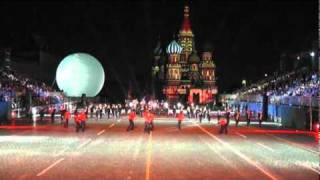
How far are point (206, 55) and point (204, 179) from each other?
16863cm

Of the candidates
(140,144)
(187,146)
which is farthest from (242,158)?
(140,144)

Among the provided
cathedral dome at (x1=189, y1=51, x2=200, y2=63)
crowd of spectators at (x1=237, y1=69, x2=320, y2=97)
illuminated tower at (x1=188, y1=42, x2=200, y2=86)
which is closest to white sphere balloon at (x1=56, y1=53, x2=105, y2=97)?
crowd of spectators at (x1=237, y1=69, x2=320, y2=97)

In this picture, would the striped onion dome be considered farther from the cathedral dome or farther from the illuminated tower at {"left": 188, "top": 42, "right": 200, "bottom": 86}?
the illuminated tower at {"left": 188, "top": 42, "right": 200, "bottom": 86}

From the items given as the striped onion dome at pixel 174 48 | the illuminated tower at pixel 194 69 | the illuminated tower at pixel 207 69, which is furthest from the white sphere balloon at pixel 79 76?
the illuminated tower at pixel 207 69

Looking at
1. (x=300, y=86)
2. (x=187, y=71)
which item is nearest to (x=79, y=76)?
(x=300, y=86)

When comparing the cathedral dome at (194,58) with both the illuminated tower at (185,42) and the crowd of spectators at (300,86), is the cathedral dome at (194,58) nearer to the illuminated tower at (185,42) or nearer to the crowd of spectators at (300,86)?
the illuminated tower at (185,42)

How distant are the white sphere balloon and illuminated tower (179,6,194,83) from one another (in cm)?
7850

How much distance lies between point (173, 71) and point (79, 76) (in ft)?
270

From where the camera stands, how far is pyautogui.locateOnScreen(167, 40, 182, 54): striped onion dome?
598ft

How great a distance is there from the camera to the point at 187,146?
29.5 meters

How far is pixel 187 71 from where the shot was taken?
18612cm

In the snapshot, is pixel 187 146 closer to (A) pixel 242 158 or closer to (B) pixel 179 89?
(A) pixel 242 158

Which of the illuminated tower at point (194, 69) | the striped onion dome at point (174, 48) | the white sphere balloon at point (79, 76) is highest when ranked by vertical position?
the striped onion dome at point (174, 48)

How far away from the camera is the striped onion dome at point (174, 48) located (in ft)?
598
